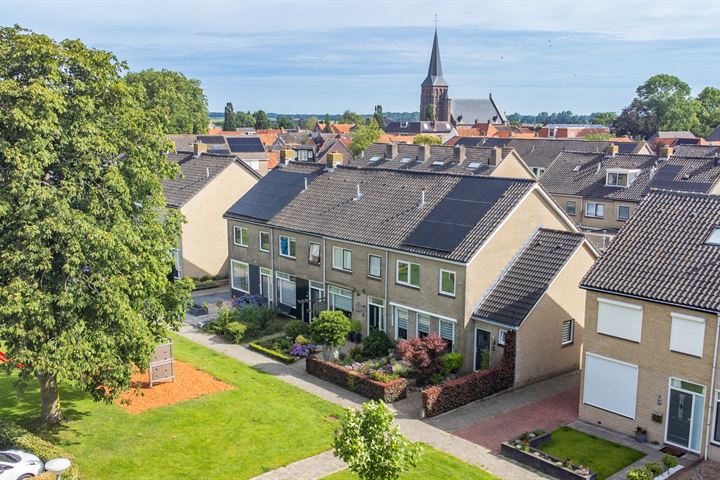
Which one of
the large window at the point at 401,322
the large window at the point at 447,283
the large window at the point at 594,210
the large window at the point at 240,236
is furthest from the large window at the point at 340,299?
the large window at the point at 594,210

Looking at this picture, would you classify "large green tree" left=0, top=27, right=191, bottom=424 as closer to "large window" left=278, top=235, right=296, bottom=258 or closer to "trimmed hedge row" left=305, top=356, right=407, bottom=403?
"trimmed hedge row" left=305, top=356, right=407, bottom=403

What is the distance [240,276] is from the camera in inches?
1662

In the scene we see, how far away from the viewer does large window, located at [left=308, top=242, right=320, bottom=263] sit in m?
36.4

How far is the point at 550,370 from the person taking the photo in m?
29.5

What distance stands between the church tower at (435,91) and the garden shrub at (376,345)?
150601 millimetres

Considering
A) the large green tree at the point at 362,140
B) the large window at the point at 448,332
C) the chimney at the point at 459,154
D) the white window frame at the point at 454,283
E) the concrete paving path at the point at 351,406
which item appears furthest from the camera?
the large green tree at the point at 362,140

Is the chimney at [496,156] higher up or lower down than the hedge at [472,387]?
higher up

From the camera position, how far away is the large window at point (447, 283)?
1163 inches

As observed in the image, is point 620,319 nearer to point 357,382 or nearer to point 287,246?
point 357,382

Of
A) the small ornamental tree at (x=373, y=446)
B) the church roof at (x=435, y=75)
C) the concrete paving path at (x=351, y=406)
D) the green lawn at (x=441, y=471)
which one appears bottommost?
the concrete paving path at (x=351, y=406)

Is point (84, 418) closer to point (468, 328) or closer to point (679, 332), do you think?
point (468, 328)

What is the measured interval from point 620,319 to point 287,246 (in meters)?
20.1

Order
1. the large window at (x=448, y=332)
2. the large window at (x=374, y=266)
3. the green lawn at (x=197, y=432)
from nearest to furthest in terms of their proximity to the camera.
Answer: the green lawn at (x=197, y=432)
the large window at (x=448, y=332)
the large window at (x=374, y=266)

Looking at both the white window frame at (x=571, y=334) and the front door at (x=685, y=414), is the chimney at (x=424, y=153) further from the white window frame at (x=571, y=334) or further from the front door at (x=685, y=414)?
the front door at (x=685, y=414)
